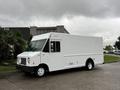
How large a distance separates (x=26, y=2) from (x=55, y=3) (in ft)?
8.77

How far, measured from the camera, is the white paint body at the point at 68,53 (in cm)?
914

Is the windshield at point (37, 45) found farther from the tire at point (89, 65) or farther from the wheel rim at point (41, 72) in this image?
the tire at point (89, 65)

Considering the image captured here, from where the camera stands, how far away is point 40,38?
1017 centimetres

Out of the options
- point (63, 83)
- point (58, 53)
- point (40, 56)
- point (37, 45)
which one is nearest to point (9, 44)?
point (37, 45)

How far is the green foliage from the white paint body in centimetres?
651

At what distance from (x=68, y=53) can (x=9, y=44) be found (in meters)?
9.54

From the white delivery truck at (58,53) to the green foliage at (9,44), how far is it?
6750 mm

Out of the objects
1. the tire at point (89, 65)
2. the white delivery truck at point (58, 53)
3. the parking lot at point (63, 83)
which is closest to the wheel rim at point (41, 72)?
the white delivery truck at point (58, 53)

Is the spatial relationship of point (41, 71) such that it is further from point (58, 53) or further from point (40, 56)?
point (58, 53)

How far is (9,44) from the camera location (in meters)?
17.1

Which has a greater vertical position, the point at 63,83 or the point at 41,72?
the point at 41,72

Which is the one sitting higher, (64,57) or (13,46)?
(13,46)

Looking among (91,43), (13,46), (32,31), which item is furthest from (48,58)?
(32,31)

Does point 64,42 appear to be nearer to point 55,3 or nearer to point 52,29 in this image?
point 55,3
